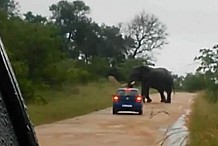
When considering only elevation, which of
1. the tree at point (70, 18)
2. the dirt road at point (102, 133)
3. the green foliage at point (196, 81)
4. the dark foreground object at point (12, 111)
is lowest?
the dirt road at point (102, 133)

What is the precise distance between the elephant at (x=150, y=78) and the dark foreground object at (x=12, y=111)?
43.6 m

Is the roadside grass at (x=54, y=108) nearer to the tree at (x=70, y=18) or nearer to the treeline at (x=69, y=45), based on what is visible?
the treeline at (x=69, y=45)

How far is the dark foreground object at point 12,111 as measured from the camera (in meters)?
1.68

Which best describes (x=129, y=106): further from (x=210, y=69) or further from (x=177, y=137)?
(x=177, y=137)

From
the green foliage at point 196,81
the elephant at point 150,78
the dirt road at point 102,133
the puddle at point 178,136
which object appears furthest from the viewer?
the elephant at point 150,78

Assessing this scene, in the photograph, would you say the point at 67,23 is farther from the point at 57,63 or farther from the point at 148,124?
the point at 148,124

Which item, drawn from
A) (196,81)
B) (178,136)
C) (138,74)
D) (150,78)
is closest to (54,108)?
(138,74)

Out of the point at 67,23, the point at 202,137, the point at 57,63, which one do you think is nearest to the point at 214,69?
the point at 57,63

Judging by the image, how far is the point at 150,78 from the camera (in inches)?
1859

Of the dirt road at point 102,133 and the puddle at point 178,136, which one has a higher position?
the puddle at point 178,136

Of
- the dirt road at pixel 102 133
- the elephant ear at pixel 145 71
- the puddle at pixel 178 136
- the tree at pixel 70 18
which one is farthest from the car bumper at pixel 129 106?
the tree at pixel 70 18

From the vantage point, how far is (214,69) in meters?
30.6

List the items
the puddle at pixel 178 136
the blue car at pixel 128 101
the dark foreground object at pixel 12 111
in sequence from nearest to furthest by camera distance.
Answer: the dark foreground object at pixel 12 111, the puddle at pixel 178 136, the blue car at pixel 128 101

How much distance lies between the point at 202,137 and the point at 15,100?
811 centimetres
